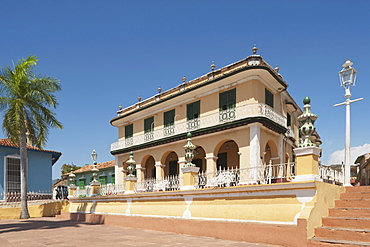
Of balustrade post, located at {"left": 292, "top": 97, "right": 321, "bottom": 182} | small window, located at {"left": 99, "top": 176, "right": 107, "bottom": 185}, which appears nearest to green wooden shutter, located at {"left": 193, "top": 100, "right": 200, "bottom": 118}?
balustrade post, located at {"left": 292, "top": 97, "right": 321, "bottom": 182}

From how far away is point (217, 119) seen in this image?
16.0m

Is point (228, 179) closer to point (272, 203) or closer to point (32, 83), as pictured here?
point (272, 203)

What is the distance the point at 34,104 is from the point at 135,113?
20.8ft

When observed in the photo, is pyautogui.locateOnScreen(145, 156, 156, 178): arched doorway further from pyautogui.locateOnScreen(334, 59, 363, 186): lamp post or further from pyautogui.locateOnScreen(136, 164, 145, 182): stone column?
pyautogui.locateOnScreen(334, 59, 363, 186): lamp post

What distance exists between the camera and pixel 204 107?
57.1 feet

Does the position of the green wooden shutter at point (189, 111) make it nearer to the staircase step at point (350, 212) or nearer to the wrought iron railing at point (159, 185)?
the wrought iron railing at point (159, 185)

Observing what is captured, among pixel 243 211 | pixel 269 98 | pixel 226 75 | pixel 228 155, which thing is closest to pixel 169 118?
pixel 228 155

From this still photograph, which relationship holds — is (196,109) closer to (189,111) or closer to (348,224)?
(189,111)

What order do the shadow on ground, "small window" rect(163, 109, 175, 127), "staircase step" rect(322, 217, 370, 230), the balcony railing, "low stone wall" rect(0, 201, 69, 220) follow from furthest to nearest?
"low stone wall" rect(0, 201, 69, 220), "small window" rect(163, 109, 175, 127), the balcony railing, the shadow on ground, "staircase step" rect(322, 217, 370, 230)

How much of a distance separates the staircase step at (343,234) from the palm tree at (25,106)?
16.3m

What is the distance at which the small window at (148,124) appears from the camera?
67.9ft

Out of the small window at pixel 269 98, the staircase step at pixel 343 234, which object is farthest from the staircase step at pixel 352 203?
the small window at pixel 269 98

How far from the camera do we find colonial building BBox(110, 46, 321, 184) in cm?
1469

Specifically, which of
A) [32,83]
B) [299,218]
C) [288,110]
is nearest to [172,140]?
[288,110]
